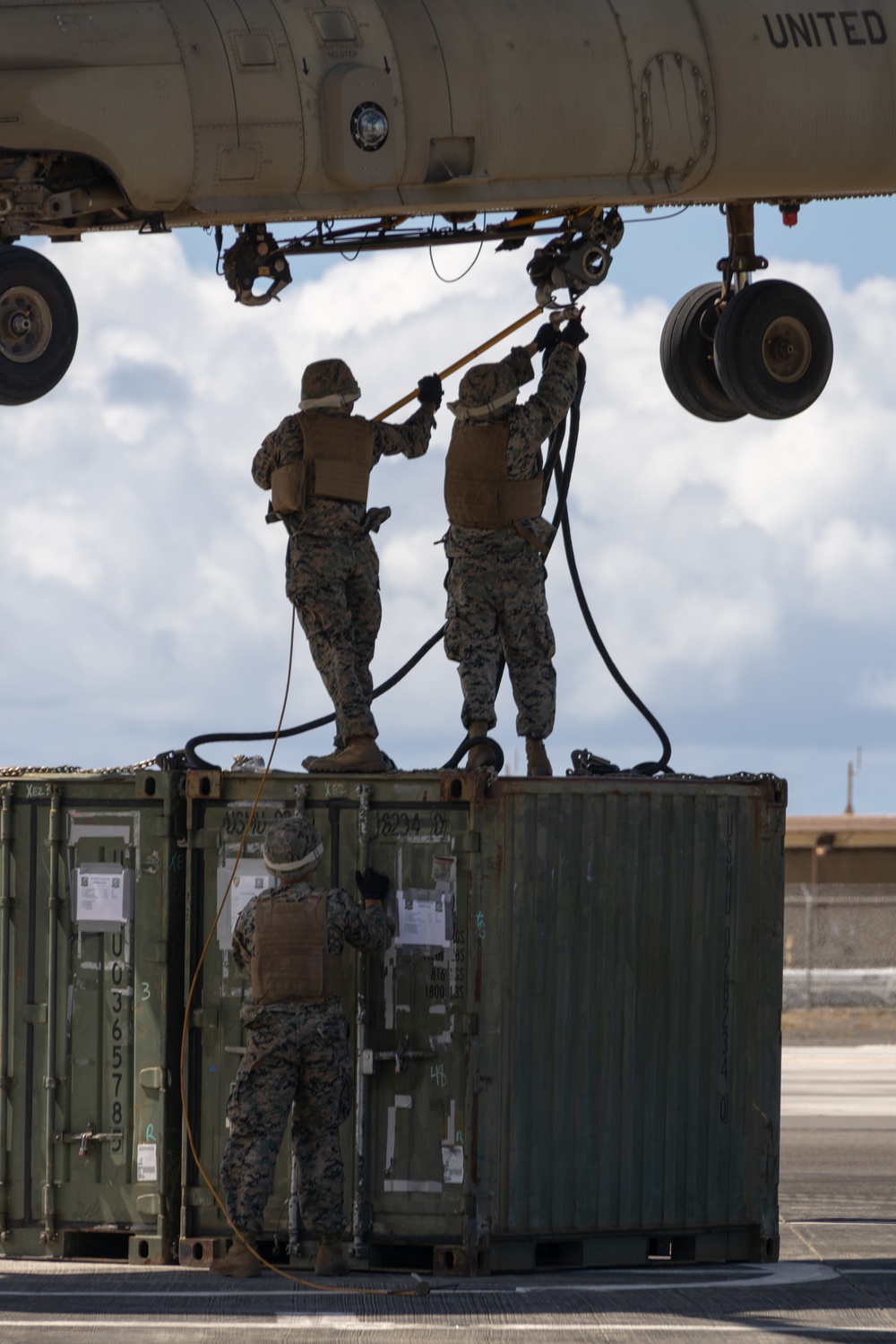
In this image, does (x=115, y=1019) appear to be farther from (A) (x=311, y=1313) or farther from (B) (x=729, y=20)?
(B) (x=729, y=20)

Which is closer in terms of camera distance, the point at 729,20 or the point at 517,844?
the point at 517,844

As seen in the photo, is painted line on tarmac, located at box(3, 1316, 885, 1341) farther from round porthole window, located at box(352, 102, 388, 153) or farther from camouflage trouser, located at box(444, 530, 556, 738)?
round porthole window, located at box(352, 102, 388, 153)

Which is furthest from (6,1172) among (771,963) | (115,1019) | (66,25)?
(66,25)

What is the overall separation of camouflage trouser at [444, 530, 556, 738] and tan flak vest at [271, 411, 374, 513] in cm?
92

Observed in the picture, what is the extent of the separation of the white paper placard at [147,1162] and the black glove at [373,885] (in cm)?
175

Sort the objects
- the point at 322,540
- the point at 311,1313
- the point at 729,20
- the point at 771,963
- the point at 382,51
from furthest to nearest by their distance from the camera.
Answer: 1. the point at 729,20
2. the point at 382,51
3. the point at 322,540
4. the point at 771,963
5. the point at 311,1313

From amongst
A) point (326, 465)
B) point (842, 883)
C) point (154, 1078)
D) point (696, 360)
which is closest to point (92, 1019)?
point (154, 1078)

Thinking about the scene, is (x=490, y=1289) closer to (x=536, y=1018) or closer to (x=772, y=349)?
(x=536, y=1018)

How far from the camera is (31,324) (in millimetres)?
11445

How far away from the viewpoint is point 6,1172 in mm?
10508

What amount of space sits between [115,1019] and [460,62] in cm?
620

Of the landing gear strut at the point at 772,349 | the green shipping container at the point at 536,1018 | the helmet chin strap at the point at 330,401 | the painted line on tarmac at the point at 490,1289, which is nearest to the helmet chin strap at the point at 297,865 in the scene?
the green shipping container at the point at 536,1018

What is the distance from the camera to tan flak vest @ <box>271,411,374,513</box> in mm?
11312

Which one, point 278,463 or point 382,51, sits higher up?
point 382,51
